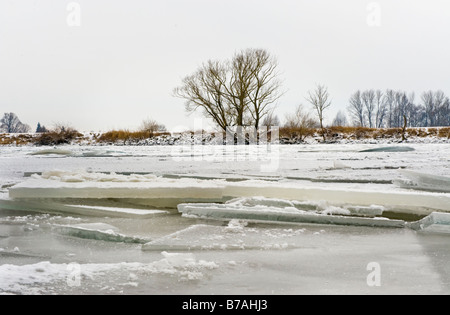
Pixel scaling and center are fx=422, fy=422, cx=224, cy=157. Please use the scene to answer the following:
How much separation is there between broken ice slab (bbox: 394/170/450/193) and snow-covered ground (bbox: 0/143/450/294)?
40mm

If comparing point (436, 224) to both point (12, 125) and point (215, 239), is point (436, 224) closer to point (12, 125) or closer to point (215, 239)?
point (215, 239)

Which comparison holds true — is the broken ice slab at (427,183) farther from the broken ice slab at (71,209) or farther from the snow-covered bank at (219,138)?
the snow-covered bank at (219,138)

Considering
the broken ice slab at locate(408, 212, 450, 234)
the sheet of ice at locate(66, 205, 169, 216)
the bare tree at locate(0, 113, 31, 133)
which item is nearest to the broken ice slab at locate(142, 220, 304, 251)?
the sheet of ice at locate(66, 205, 169, 216)

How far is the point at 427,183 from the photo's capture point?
15.5ft

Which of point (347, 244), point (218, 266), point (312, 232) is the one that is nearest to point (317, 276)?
point (218, 266)

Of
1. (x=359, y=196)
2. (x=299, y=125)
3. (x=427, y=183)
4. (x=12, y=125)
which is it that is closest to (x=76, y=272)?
(x=359, y=196)

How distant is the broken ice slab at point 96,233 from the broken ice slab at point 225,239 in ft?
0.60

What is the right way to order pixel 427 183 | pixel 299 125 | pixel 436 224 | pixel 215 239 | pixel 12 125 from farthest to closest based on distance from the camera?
pixel 12 125 → pixel 299 125 → pixel 427 183 → pixel 436 224 → pixel 215 239

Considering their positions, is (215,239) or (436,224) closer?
(215,239)

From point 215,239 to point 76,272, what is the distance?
89 centimetres

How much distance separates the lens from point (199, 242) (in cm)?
242

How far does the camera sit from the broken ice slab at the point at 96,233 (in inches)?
97.3

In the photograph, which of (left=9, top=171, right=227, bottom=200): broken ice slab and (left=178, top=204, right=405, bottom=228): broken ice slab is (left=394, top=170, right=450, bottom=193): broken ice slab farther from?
(left=9, top=171, right=227, bottom=200): broken ice slab
